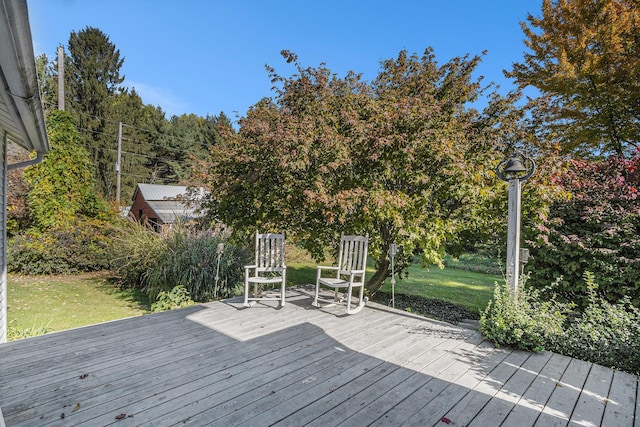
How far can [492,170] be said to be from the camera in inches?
188

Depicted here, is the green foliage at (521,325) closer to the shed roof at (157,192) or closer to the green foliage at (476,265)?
the green foliage at (476,265)

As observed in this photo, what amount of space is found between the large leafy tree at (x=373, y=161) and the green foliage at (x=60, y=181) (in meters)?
5.50

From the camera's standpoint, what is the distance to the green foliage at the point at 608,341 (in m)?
2.99

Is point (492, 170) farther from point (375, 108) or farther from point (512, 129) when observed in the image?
point (375, 108)

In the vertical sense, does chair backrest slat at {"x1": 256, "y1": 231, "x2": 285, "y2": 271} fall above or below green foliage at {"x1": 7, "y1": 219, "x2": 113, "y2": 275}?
above

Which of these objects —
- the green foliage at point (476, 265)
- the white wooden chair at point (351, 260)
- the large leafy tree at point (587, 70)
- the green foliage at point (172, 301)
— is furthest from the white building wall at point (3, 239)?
the green foliage at point (476, 265)

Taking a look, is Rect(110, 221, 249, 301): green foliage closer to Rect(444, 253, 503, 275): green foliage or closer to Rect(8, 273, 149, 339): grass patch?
Rect(8, 273, 149, 339): grass patch

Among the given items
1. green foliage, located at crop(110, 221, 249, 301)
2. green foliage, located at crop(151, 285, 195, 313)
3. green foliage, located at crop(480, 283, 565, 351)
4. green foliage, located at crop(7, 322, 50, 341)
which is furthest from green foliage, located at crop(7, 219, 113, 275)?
green foliage, located at crop(480, 283, 565, 351)

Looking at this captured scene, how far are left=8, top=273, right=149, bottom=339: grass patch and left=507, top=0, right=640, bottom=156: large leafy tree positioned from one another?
29.5 ft

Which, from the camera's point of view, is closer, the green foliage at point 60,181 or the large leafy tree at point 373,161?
the large leafy tree at point 373,161

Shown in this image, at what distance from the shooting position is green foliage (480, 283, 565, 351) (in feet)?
10.9

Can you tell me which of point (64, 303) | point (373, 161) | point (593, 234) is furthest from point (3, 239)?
point (593, 234)

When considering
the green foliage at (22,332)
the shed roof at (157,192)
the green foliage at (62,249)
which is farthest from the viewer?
the shed roof at (157,192)

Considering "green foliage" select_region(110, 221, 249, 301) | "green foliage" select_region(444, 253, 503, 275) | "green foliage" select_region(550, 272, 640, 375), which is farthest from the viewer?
"green foliage" select_region(444, 253, 503, 275)
